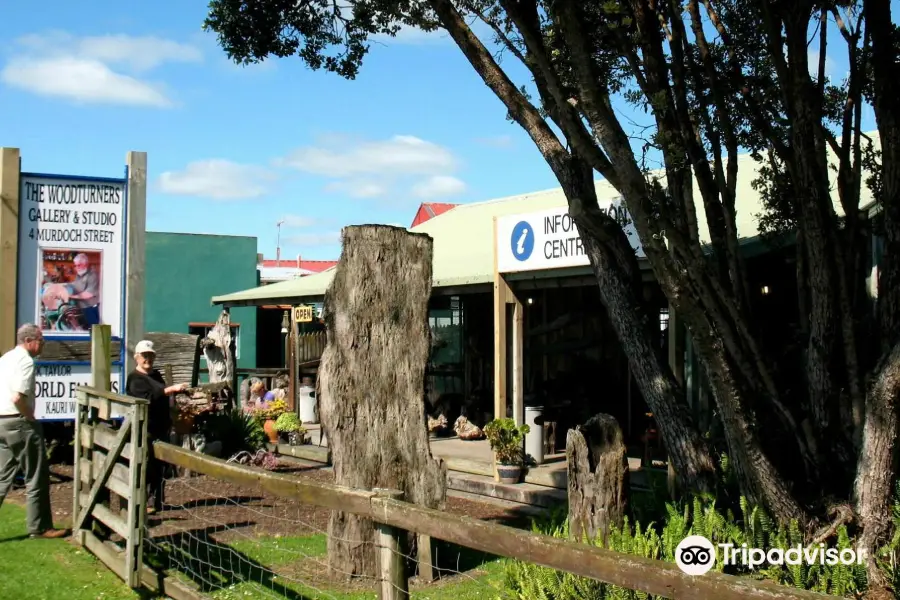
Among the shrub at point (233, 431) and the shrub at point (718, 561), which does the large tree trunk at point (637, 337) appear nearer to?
the shrub at point (718, 561)

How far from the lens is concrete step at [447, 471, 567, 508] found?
33.7 feet

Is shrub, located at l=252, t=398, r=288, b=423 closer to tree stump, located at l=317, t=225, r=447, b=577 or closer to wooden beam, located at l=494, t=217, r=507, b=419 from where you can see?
wooden beam, located at l=494, t=217, r=507, b=419

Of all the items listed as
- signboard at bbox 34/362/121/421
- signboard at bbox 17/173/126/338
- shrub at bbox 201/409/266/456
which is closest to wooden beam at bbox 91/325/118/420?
signboard at bbox 34/362/121/421

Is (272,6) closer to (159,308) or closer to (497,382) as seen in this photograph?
(497,382)

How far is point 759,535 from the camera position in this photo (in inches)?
230

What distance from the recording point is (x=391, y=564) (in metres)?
4.23

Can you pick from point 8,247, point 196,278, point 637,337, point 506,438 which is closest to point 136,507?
point 637,337

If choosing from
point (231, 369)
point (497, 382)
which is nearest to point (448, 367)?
point (231, 369)

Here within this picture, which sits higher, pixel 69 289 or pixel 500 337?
pixel 69 289

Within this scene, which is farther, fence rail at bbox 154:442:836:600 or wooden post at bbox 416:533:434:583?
wooden post at bbox 416:533:434:583

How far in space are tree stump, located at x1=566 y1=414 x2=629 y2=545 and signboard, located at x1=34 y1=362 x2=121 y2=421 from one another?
5446mm

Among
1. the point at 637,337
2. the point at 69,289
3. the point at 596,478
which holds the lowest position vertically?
the point at 596,478

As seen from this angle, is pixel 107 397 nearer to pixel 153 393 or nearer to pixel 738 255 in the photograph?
Result: pixel 153 393

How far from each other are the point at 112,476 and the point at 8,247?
396 cm
